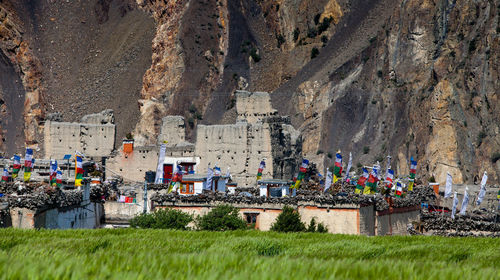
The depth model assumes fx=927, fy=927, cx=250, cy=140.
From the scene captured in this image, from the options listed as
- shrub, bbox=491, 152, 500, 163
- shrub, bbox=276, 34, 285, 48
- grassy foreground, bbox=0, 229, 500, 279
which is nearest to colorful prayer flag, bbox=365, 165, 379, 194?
grassy foreground, bbox=0, 229, 500, 279

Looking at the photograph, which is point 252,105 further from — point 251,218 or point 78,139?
point 251,218

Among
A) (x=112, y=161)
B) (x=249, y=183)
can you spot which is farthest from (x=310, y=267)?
(x=112, y=161)

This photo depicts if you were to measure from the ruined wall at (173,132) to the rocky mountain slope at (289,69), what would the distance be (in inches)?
1311

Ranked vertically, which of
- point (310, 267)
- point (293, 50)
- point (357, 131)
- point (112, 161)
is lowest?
point (310, 267)

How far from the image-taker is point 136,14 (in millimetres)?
172375

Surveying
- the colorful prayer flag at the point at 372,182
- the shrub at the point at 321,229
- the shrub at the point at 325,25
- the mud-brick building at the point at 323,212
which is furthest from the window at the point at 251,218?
the shrub at the point at 325,25

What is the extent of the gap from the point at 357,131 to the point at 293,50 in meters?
30.5

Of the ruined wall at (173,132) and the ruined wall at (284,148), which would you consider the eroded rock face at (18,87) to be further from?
the ruined wall at (284,148)

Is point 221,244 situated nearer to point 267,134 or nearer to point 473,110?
point 267,134

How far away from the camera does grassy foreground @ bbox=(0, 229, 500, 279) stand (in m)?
18.3

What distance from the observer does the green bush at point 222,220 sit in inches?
1908

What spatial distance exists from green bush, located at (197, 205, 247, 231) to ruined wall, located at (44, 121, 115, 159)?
37.1 metres

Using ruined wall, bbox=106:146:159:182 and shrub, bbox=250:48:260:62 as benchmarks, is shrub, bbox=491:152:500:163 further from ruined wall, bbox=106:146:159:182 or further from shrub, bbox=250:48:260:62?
shrub, bbox=250:48:260:62

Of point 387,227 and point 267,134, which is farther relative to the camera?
point 267,134
